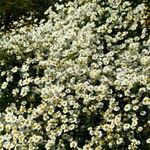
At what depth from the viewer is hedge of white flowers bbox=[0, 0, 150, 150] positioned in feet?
20.8

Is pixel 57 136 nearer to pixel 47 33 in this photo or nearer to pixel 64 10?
pixel 47 33

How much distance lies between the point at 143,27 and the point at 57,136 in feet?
8.01

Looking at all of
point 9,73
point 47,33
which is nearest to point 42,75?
point 9,73

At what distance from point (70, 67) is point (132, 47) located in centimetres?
87

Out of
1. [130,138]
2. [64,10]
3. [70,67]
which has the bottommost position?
[130,138]

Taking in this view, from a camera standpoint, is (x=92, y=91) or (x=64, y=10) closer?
(x=92, y=91)

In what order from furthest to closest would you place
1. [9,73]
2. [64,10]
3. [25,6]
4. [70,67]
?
[25,6], [64,10], [9,73], [70,67]

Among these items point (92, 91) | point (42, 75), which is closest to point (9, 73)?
point (42, 75)

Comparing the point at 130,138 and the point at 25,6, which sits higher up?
the point at 25,6

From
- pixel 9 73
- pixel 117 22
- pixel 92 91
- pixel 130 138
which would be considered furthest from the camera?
pixel 117 22

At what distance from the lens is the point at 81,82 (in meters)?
6.89

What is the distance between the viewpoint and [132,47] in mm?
7293

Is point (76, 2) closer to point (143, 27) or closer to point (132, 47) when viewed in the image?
point (143, 27)

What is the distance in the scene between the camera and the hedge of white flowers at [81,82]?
6340mm
